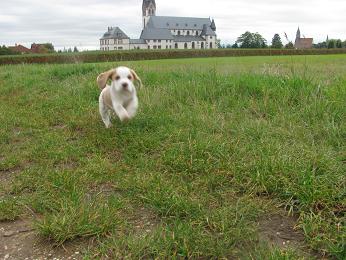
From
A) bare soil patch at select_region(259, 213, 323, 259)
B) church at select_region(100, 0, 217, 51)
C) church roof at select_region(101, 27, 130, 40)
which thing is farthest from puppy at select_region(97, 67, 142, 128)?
church roof at select_region(101, 27, 130, 40)

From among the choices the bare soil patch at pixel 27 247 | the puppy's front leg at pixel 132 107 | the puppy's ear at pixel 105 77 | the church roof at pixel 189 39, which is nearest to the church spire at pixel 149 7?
the church roof at pixel 189 39

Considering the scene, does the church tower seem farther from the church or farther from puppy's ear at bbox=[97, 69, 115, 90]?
puppy's ear at bbox=[97, 69, 115, 90]

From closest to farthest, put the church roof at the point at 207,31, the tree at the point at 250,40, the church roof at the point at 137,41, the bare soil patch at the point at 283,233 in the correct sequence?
the bare soil patch at the point at 283,233 < the tree at the point at 250,40 < the church roof at the point at 137,41 < the church roof at the point at 207,31

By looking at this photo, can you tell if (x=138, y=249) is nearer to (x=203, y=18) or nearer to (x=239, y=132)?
(x=239, y=132)

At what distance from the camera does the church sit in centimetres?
13775

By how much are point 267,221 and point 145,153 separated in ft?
6.23

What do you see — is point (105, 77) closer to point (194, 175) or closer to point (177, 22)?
point (194, 175)

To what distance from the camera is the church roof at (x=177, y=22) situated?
143m

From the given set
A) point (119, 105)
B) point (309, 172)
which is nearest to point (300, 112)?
point (309, 172)

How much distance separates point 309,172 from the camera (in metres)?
3.11

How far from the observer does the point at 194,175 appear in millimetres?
3607

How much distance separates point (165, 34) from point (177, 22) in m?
10.1

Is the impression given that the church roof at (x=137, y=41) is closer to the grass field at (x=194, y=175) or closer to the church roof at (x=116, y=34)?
the church roof at (x=116, y=34)

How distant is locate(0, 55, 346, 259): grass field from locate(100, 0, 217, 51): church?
12922 cm
